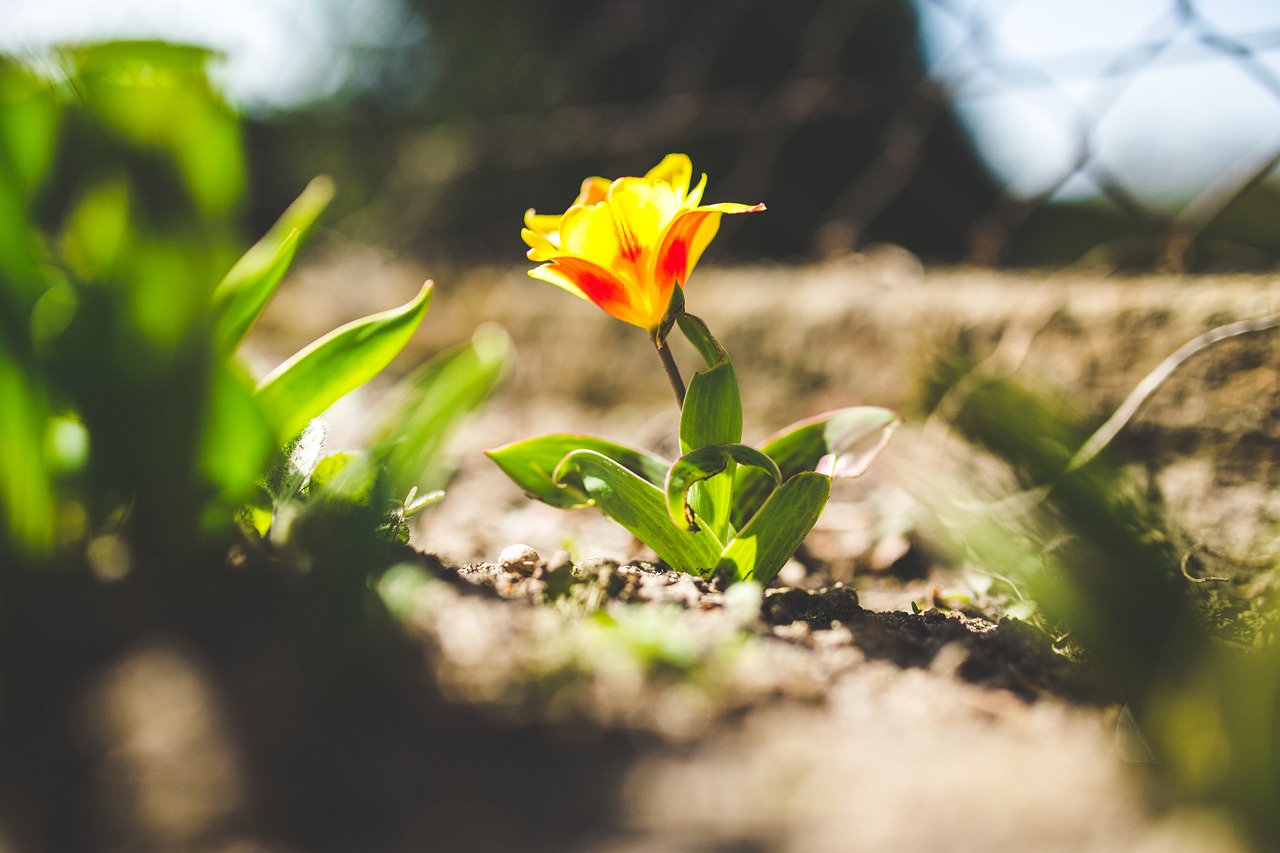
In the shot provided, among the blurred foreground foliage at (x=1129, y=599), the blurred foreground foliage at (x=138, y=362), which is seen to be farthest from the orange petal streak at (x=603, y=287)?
the blurred foreground foliage at (x=1129, y=599)

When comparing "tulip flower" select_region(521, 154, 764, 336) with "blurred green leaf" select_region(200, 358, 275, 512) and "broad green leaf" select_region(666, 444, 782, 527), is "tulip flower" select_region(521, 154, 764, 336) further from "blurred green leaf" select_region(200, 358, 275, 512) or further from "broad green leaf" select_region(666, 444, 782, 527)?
"blurred green leaf" select_region(200, 358, 275, 512)

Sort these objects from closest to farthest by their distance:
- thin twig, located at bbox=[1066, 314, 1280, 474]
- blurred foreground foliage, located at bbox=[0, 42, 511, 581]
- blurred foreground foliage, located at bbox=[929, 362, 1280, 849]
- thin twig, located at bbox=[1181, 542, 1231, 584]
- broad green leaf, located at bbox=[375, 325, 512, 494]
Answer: blurred foreground foliage, located at bbox=[929, 362, 1280, 849]
blurred foreground foliage, located at bbox=[0, 42, 511, 581]
thin twig, located at bbox=[1181, 542, 1231, 584]
broad green leaf, located at bbox=[375, 325, 512, 494]
thin twig, located at bbox=[1066, 314, 1280, 474]

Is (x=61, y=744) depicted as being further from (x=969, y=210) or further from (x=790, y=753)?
(x=969, y=210)

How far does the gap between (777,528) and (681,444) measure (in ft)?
0.41

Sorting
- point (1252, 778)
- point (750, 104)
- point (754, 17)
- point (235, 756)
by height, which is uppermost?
point (754, 17)

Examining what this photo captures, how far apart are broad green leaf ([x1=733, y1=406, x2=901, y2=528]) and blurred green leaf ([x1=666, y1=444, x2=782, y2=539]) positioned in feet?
0.30

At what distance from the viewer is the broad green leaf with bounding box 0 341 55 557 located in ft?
1.93

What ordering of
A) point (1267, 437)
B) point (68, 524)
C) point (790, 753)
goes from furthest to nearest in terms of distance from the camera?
point (1267, 437) → point (68, 524) → point (790, 753)

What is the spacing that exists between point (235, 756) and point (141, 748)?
0.06 m

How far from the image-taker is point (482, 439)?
199 centimetres

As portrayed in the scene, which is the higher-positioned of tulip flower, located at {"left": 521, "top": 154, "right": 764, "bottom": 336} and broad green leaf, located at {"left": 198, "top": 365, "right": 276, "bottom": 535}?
tulip flower, located at {"left": 521, "top": 154, "right": 764, "bottom": 336}

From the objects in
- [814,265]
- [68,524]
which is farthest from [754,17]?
[68,524]

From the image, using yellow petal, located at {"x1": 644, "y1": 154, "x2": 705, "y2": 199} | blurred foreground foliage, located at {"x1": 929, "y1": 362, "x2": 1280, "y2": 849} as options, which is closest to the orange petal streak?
yellow petal, located at {"x1": 644, "y1": 154, "x2": 705, "y2": 199}

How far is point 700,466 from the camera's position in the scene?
721 millimetres
